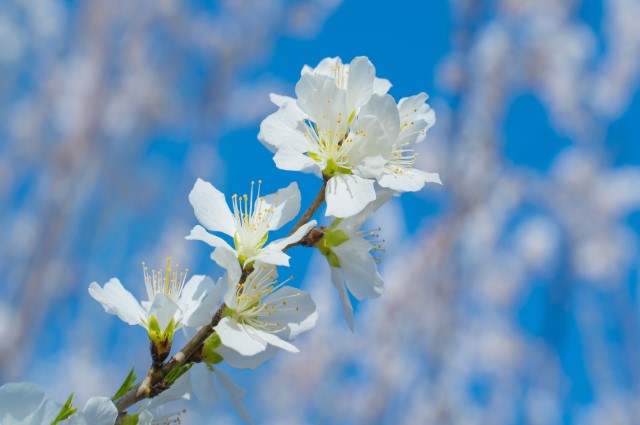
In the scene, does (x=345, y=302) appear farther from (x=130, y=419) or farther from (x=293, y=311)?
(x=130, y=419)

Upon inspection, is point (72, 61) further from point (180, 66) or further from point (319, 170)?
point (319, 170)

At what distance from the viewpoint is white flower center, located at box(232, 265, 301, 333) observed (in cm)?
89

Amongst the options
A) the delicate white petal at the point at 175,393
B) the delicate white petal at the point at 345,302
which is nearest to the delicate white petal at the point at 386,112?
the delicate white petal at the point at 345,302

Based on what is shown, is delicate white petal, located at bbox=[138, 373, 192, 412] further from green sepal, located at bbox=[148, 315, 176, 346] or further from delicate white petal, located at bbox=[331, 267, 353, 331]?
delicate white petal, located at bbox=[331, 267, 353, 331]

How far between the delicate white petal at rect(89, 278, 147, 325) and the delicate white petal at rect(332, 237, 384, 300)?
0.96 feet

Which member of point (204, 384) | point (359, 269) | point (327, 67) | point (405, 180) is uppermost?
point (327, 67)

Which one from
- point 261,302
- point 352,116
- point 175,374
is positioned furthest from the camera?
point 352,116

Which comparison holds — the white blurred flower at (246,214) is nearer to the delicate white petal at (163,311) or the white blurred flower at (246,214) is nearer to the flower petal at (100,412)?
the delicate white petal at (163,311)

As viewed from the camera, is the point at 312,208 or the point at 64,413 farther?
the point at 312,208

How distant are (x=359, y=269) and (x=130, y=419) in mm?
380

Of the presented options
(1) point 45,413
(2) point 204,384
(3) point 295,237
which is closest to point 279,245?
(3) point 295,237

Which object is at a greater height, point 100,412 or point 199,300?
point 199,300

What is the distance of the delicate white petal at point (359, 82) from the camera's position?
3.23ft

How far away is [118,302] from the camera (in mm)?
891
